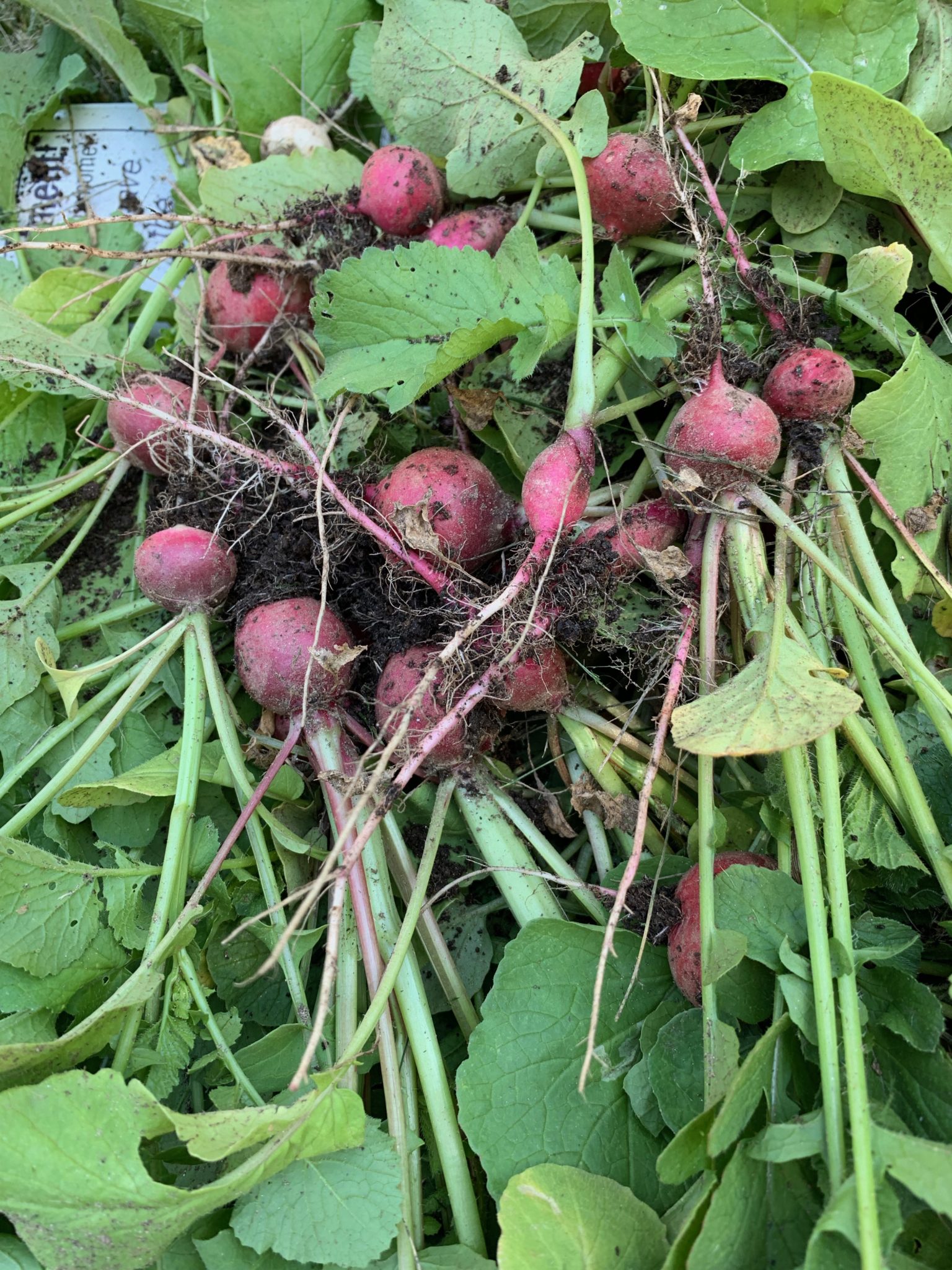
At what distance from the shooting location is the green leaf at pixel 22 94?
6.54 feet

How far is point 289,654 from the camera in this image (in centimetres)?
133

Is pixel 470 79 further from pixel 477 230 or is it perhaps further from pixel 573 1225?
pixel 573 1225

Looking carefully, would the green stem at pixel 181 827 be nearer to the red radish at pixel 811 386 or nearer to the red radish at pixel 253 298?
the red radish at pixel 253 298

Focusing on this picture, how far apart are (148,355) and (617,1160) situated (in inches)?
62.8

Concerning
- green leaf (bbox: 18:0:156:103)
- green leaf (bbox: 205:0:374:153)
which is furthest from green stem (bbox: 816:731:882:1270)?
green leaf (bbox: 18:0:156:103)

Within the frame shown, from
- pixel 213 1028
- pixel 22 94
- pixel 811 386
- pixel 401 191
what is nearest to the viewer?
pixel 213 1028

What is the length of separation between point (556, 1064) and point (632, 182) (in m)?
1.33

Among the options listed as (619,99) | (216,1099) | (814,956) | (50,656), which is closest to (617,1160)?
(814,956)

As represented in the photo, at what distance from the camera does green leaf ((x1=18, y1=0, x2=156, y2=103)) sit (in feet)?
6.17

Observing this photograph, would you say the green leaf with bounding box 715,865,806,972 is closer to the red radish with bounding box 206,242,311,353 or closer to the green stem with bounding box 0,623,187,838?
the green stem with bounding box 0,623,187,838

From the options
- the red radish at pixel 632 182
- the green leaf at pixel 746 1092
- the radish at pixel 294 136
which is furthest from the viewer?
the radish at pixel 294 136

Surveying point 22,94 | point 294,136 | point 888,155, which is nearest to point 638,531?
point 888,155

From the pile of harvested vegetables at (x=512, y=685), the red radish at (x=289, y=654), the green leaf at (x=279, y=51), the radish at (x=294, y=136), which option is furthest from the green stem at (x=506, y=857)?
the green leaf at (x=279, y=51)

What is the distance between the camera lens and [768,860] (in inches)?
47.3
